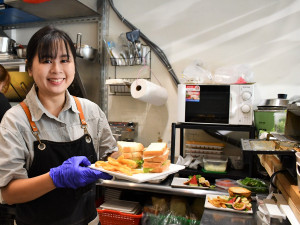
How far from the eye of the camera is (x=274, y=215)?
112cm

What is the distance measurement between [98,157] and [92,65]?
62.2 inches

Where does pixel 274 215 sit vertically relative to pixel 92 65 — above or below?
below

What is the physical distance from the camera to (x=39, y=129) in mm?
1242

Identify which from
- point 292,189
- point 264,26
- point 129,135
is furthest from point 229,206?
point 264,26

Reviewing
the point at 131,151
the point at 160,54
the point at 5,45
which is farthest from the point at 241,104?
the point at 5,45

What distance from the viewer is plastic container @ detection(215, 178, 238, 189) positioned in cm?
198

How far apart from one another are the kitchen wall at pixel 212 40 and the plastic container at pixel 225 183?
0.83m

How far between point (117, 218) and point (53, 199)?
1.07 m

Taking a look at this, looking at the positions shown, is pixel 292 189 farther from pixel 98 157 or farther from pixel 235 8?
pixel 235 8

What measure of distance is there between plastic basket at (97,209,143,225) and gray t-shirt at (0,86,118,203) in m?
0.86

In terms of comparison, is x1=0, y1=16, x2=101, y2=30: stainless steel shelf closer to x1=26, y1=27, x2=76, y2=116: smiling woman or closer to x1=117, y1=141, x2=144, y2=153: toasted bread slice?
x1=26, y1=27, x2=76, y2=116: smiling woman

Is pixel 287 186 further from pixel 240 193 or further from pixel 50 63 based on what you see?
pixel 50 63

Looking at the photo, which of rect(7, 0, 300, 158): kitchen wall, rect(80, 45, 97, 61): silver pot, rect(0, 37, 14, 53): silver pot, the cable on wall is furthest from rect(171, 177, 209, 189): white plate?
rect(0, 37, 14, 53): silver pot

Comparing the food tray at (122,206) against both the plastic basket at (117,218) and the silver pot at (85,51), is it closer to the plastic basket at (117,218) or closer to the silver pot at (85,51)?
the plastic basket at (117,218)
